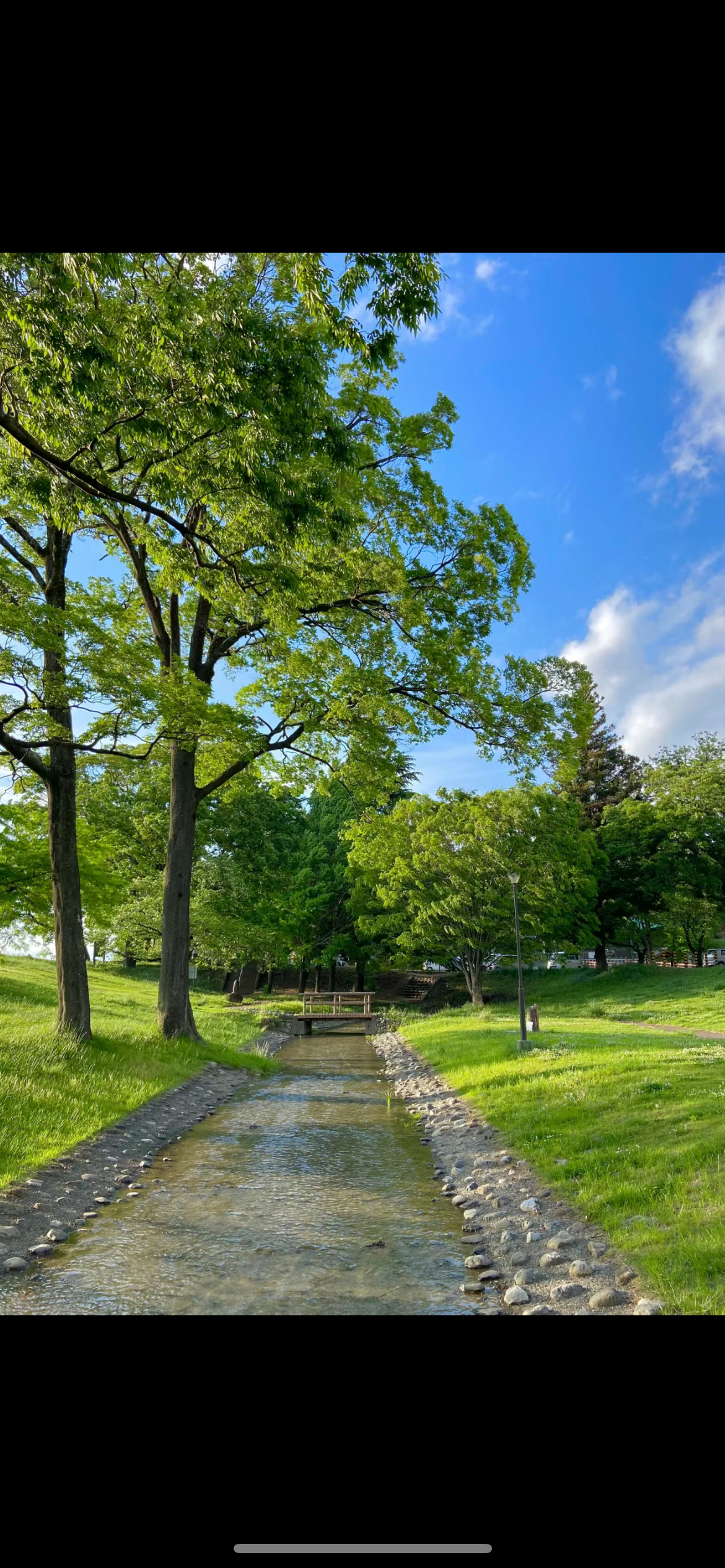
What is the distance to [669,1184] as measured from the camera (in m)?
5.19

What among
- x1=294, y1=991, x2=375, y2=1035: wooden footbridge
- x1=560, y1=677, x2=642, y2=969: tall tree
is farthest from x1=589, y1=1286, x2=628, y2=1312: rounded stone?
x1=560, y1=677, x2=642, y2=969: tall tree

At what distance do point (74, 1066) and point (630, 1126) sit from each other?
681 cm

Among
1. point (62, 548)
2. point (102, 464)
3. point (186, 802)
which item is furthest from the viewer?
point (186, 802)

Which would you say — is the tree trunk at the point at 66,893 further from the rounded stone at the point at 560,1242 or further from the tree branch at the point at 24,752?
the rounded stone at the point at 560,1242

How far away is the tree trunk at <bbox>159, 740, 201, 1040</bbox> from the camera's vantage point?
13.7 metres

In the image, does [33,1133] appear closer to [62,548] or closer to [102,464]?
[102,464]

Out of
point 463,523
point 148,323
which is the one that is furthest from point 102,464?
point 463,523

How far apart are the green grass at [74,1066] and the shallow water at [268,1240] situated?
3.35 feet

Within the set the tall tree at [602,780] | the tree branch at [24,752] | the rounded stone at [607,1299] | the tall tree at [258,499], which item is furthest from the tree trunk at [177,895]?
the tall tree at [602,780]

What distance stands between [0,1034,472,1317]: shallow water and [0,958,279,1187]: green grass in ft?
3.35

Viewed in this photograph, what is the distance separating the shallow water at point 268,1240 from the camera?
4348 mm

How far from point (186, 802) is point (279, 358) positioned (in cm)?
920

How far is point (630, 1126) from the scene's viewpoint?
6727 mm
